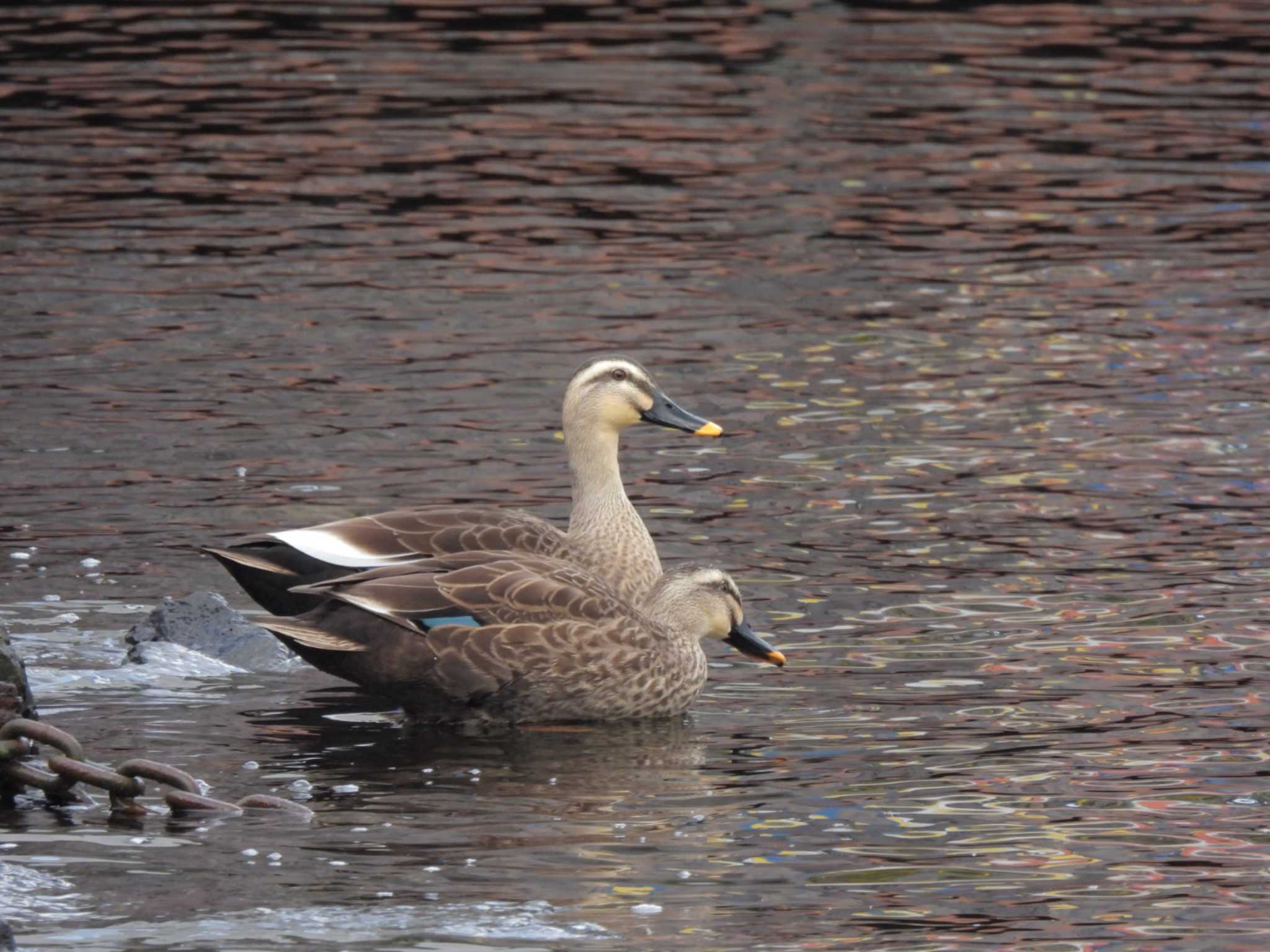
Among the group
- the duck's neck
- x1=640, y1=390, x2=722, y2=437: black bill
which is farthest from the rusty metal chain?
x1=640, y1=390, x2=722, y2=437: black bill

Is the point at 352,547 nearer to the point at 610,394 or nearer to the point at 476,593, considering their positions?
the point at 476,593

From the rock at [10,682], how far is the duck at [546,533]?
0.95m

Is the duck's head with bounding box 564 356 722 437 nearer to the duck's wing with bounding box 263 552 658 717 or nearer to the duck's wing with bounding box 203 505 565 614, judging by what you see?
the duck's wing with bounding box 203 505 565 614

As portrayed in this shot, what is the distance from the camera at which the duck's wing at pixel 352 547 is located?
936cm

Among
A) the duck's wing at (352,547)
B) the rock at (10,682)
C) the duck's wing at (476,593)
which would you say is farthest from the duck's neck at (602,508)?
the rock at (10,682)

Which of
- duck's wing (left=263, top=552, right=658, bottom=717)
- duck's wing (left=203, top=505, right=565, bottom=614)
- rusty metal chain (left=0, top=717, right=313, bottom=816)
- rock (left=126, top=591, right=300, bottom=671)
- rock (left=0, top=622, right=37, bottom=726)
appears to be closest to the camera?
rusty metal chain (left=0, top=717, right=313, bottom=816)

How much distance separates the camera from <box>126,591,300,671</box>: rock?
973 cm

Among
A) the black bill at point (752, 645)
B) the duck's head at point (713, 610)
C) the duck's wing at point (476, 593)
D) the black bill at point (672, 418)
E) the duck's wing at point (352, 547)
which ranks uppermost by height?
the black bill at point (672, 418)

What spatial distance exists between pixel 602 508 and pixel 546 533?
1.33 ft

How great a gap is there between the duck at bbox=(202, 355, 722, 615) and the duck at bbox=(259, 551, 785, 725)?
0.59 feet

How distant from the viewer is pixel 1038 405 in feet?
45.8

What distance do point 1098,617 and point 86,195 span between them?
10966 millimetres

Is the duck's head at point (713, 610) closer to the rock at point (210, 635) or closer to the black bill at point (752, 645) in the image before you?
the black bill at point (752, 645)

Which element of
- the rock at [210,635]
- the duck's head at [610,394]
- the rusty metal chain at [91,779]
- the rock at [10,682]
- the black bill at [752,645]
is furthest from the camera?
the duck's head at [610,394]
